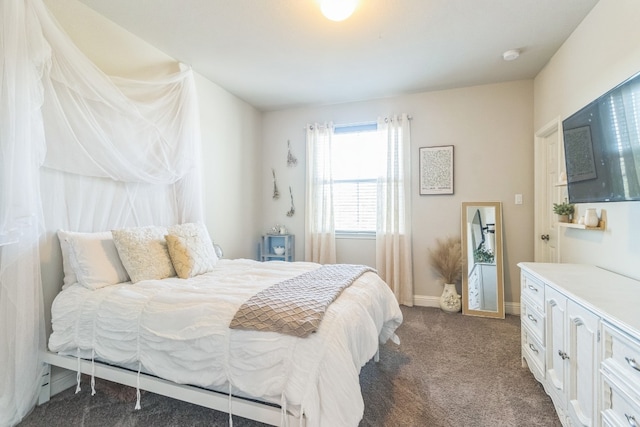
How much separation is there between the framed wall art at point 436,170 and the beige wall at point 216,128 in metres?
2.28

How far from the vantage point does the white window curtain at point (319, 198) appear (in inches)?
162

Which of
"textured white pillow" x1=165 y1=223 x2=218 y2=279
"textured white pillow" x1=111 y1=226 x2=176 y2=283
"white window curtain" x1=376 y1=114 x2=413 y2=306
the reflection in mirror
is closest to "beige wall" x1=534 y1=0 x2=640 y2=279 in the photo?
the reflection in mirror

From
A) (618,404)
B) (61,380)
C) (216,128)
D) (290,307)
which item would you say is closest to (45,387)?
(61,380)

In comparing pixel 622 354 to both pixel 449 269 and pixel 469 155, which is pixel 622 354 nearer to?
pixel 449 269

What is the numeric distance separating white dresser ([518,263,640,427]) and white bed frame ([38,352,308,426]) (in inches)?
47.2

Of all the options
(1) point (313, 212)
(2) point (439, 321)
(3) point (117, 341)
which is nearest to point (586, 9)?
(2) point (439, 321)

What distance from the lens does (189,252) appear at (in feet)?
7.65

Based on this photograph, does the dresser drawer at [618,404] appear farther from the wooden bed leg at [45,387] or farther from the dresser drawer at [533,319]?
the wooden bed leg at [45,387]

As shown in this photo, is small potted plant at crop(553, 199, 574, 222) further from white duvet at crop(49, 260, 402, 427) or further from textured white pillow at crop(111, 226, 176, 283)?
textured white pillow at crop(111, 226, 176, 283)

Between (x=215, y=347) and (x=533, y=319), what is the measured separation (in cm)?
202

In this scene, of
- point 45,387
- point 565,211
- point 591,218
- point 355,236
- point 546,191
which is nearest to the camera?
point 45,387

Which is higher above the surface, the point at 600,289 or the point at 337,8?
the point at 337,8

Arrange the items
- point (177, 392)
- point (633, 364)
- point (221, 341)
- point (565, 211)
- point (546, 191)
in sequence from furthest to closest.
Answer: point (546, 191)
point (565, 211)
point (177, 392)
point (221, 341)
point (633, 364)

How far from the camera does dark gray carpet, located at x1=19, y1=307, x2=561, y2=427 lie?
1.71 m
